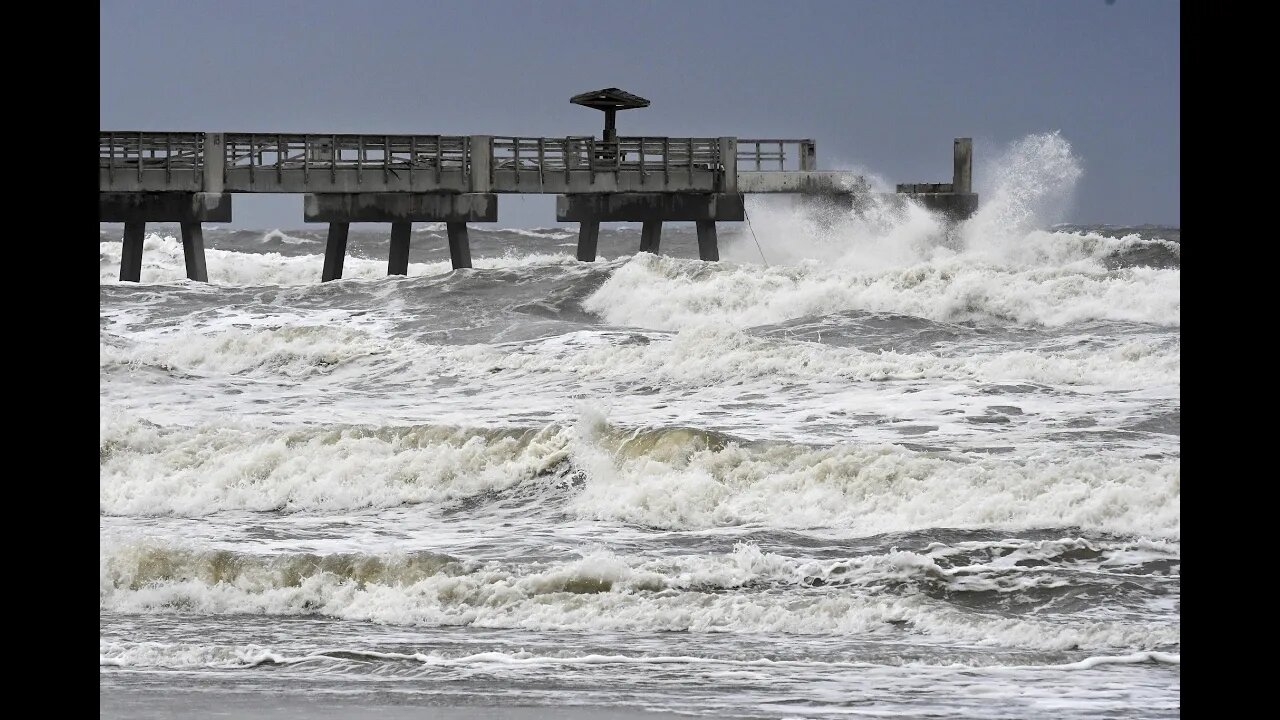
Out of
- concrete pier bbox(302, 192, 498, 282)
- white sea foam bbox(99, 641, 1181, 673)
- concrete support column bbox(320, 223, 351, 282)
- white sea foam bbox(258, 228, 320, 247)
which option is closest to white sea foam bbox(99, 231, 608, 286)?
concrete support column bbox(320, 223, 351, 282)

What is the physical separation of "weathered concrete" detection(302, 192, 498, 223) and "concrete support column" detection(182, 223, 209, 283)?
2.31 metres

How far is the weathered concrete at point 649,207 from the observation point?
2822 cm

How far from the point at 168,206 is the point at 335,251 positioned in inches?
136

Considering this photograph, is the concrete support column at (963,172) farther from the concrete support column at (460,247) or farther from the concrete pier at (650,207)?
the concrete support column at (460,247)

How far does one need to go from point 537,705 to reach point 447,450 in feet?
25.0

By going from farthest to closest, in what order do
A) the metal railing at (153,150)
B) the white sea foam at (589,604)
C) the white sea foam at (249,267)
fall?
1. the white sea foam at (249,267)
2. the metal railing at (153,150)
3. the white sea foam at (589,604)

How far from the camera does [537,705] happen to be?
203 inches

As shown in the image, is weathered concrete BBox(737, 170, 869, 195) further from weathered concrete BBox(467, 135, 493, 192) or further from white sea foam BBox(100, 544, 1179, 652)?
white sea foam BBox(100, 544, 1179, 652)

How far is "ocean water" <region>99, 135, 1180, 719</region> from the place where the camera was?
5.96 metres

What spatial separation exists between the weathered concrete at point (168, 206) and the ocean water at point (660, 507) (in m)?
2.58

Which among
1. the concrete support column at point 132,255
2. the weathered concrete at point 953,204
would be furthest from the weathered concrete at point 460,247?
the weathered concrete at point 953,204

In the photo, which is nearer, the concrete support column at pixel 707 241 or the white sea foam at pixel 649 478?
the white sea foam at pixel 649 478

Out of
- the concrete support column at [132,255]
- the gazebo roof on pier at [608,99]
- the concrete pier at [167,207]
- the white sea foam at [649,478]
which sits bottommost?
the white sea foam at [649,478]
